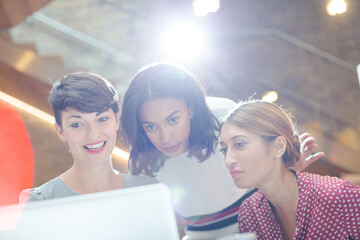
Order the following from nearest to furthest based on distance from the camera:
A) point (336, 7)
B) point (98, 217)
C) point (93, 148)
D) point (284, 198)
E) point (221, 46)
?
point (98, 217) → point (284, 198) → point (93, 148) → point (221, 46) → point (336, 7)

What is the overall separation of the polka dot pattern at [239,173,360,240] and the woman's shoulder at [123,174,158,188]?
0.41 m

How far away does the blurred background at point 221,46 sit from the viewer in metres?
2.74

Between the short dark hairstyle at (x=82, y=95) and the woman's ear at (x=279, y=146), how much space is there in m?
0.64

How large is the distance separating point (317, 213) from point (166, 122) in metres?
0.67

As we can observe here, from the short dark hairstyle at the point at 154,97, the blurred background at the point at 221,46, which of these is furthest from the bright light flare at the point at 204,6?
the short dark hairstyle at the point at 154,97

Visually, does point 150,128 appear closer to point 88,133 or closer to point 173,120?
point 173,120

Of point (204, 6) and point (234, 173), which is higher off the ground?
point (204, 6)

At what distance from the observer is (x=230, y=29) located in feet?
13.2

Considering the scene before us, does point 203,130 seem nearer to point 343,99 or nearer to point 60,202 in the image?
point 60,202

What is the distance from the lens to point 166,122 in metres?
1.62

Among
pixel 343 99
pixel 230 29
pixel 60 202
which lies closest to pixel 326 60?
pixel 343 99

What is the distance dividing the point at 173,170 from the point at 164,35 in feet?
7.55

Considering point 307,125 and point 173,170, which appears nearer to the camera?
point 173,170

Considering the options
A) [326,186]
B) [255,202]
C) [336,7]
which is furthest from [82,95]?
[336,7]
